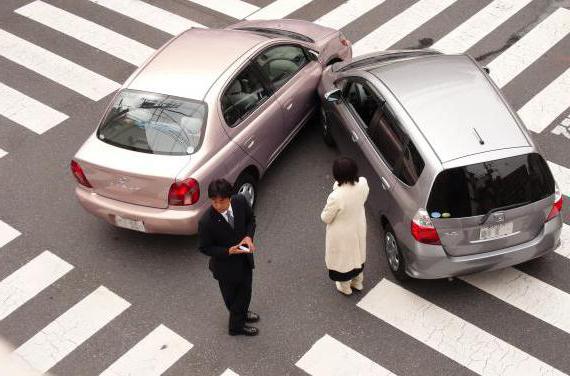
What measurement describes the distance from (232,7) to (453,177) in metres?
7.39

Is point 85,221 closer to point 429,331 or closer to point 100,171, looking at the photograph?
point 100,171

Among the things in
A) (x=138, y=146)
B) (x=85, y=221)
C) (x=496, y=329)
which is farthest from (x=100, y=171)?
(x=496, y=329)

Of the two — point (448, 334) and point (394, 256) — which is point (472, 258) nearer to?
point (448, 334)

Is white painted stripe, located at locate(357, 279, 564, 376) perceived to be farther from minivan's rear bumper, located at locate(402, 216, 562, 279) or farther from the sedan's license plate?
the sedan's license plate

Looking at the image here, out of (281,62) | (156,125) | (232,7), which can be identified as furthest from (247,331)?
(232,7)

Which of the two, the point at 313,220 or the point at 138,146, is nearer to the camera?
the point at 138,146

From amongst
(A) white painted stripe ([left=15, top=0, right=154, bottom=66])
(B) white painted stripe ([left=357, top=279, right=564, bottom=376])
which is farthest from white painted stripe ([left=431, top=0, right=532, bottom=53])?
(B) white painted stripe ([left=357, top=279, right=564, bottom=376])

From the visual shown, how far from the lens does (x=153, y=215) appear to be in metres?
7.75

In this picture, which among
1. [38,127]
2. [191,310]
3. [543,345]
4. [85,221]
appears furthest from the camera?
[38,127]

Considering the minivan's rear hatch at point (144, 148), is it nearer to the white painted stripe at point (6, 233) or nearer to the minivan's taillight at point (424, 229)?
the white painted stripe at point (6, 233)

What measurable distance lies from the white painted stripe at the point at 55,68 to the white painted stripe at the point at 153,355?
15.9ft

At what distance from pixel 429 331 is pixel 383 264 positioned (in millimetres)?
1026

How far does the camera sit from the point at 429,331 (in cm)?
718

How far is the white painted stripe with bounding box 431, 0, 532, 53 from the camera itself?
1171 cm
